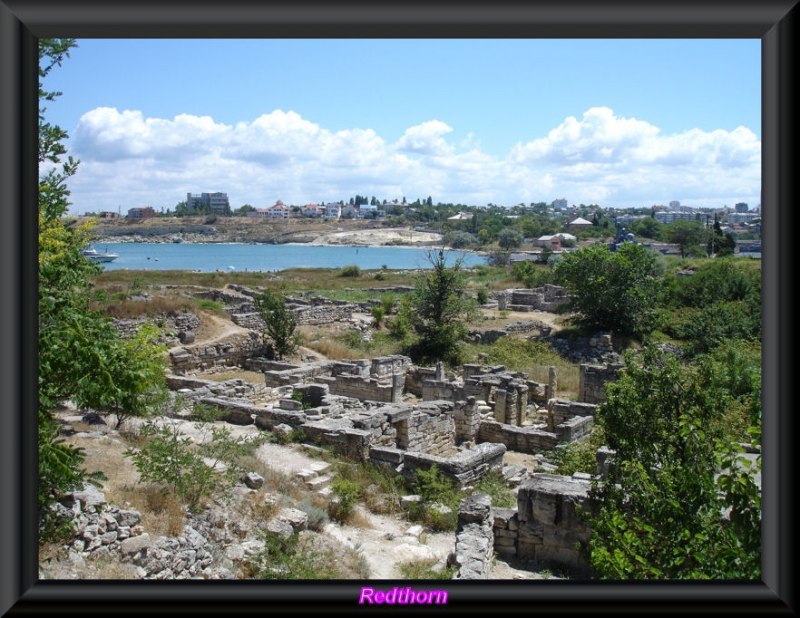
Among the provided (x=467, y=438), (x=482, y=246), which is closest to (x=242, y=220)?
(x=482, y=246)

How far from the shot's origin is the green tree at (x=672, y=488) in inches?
157

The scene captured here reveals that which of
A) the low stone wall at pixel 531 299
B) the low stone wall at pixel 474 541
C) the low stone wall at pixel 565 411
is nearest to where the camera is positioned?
the low stone wall at pixel 474 541

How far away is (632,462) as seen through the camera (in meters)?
5.96

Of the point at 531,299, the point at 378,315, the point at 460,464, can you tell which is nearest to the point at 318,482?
the point at 460,464

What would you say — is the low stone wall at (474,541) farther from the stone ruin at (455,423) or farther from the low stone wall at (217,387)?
the low stone wall at (217,387)

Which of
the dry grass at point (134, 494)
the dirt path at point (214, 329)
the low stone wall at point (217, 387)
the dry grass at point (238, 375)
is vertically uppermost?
the dirt path at point (214, 329)

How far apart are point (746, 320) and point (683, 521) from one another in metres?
27.0

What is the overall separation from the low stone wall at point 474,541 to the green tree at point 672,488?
1376 millimetres

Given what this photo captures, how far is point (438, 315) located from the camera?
2741 cm

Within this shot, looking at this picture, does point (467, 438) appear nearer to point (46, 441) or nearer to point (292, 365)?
point (292, 365)

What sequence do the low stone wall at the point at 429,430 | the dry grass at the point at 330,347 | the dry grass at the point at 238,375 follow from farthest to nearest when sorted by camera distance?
1. the dry grass at the point at 330,347
2. the dry grass at the point at 238,375
3. the low stone wall at the point at 429,430

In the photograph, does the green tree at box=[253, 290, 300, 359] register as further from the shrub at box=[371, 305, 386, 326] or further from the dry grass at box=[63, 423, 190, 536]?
the dry grass at box=[63, 423, 190, 536]

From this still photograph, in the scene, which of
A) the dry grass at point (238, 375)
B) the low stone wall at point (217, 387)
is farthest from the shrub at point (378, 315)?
the low stone wall at point (217, 387)
